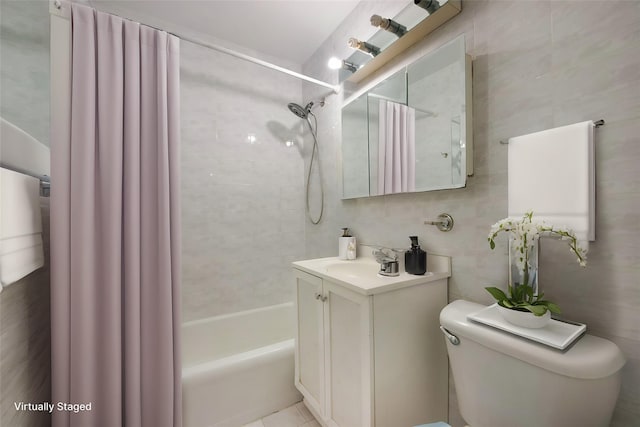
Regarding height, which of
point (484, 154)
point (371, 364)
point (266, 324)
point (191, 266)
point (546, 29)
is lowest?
point (266, 324)

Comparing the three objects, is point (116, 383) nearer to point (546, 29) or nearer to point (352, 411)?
point (352, 411)

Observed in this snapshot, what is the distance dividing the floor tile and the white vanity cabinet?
30cm

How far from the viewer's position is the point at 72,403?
98 centimetres

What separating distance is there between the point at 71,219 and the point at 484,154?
1678mm

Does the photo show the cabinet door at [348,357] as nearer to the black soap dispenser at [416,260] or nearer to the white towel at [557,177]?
the black soap dispenser at [416,260]

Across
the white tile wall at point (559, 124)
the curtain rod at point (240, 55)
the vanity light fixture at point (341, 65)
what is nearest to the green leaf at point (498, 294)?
the white tile wall at point (559, 124)

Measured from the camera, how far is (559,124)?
78cm

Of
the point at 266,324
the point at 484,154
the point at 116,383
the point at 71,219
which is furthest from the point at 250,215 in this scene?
the point at 484,154

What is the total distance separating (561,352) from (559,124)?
672 mm

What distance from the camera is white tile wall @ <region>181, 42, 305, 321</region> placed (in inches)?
71.4

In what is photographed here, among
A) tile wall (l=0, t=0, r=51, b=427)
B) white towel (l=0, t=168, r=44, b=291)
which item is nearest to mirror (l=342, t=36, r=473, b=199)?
white towel (l=0, t=168, r=44, b=291)

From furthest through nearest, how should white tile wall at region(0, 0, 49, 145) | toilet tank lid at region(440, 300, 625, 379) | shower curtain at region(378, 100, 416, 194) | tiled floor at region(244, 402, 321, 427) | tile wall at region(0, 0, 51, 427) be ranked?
tiled floor at region(244, 402, 321, 427), shower curtain at region(378, 100, 416, 194), white tile wall at region(0, 0, 49, 145), tile wall at region(0, 0, 51, 427), toilet tank lid at region(440, 300, 625, 379)

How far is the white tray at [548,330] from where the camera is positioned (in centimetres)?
63

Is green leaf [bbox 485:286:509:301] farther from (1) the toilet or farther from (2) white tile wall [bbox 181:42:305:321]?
(2) white tile wall [bbox 181:42:305:321]
